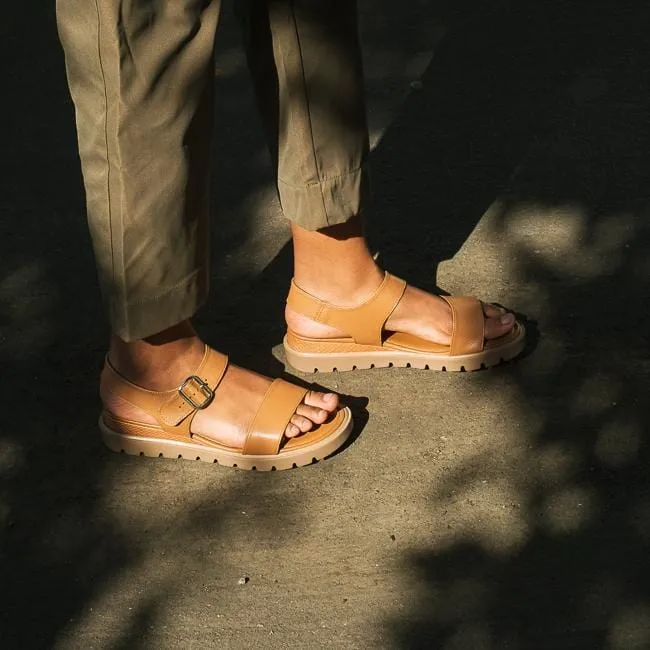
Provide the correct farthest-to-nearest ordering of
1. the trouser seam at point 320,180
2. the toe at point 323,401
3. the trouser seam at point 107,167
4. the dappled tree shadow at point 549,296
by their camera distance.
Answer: the toe at point 323,401
the trouser seam at point 320,180
the dappled tree shadow at point 549,296
the trouser seam at point 107,167

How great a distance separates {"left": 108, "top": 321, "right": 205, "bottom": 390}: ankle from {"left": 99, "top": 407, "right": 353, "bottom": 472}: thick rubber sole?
138 millimetres

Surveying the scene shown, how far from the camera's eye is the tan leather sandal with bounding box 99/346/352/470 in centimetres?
271

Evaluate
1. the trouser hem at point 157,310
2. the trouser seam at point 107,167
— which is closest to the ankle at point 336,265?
the trouser hem at point 157,310

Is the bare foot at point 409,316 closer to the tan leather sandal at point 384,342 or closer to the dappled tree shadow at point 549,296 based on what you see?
the tan leather sandal at point 384,342

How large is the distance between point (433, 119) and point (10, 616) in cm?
217

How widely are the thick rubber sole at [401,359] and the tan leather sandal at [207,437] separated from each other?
22 cm

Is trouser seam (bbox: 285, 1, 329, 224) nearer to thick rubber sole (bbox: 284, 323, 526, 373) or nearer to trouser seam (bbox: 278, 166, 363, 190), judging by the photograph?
trouser seam (bbox: 278, 166, 363, 190)

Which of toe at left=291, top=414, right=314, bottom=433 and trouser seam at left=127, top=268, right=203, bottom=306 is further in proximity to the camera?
toe at left=291, top=414, right=314, bottom=433

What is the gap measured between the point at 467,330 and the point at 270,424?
1.77 ft

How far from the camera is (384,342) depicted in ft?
9.75

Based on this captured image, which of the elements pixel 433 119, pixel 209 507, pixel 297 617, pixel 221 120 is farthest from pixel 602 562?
pixel 221 120

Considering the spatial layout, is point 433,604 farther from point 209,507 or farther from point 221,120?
point 221,120

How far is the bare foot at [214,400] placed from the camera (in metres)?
2.71

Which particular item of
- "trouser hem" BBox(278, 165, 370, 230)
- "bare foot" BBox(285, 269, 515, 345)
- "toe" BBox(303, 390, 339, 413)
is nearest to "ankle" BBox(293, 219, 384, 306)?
"bare foot" BBox(285, 269, 515, 345)
